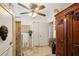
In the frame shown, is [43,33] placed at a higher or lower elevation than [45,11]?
lower

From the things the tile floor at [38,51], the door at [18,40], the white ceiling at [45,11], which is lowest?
the tile floor at [38,51]

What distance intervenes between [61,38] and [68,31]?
0.15 metres

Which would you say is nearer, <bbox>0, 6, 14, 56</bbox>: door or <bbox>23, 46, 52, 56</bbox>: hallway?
<bbox>0, 6, 14, 56</bbox>: door

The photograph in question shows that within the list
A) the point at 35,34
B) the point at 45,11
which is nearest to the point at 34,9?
the point at 45,11

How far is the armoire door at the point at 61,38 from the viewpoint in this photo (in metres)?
1.89

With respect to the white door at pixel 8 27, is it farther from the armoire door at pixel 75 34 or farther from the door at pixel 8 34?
the armoire door at pixel 75 34

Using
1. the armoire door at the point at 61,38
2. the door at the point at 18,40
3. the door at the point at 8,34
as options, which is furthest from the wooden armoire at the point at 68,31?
the door at the point at 8,34

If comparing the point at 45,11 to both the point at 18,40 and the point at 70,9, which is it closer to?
the point at 70,9

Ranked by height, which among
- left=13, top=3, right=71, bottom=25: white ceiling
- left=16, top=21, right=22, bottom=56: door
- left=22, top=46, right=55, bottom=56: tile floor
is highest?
left=13, top=3, right=71, bottom=25: white ceiling

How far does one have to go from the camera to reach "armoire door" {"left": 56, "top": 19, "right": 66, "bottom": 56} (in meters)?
1.89

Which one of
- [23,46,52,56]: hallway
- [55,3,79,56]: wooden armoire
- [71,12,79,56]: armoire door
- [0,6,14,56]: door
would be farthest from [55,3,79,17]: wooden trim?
[0,6,14,56]: door

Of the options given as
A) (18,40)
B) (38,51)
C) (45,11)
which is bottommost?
(38,51)

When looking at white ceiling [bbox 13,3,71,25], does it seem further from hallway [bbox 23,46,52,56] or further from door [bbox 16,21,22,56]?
hallway [bbox 23,46,52,56]

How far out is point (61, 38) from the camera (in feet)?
6.29
